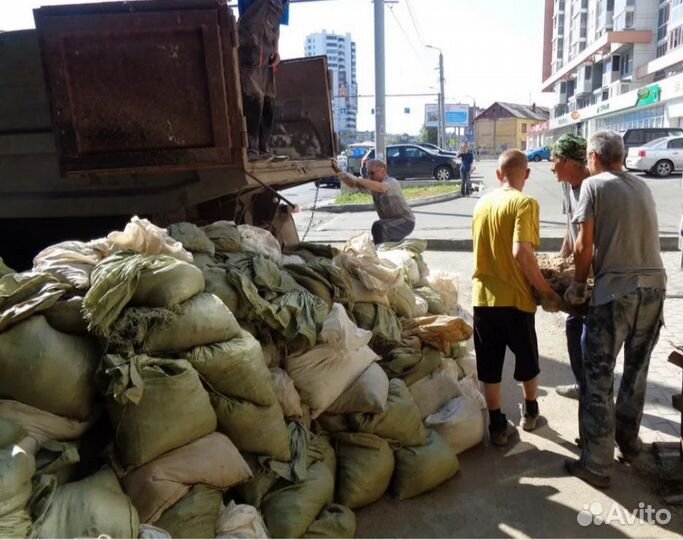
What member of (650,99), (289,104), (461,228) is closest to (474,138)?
(650,99)

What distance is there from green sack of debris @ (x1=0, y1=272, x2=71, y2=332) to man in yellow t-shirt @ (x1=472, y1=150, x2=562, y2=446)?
206 cm

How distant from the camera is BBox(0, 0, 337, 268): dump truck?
3.44 meters

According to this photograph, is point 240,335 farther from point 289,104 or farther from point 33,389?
point 289,104

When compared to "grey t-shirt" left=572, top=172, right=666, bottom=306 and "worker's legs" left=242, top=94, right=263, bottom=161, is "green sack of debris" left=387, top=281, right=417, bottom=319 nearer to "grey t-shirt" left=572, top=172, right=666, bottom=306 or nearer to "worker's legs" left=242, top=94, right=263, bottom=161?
"grey t-shirt" left=572, top=172, right=666, bottom=306

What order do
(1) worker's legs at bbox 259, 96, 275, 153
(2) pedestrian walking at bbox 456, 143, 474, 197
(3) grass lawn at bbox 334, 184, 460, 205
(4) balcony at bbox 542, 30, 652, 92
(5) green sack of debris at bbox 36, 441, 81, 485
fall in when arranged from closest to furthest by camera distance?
(5) green sack of debris at bbox 36, 441, 81, 485
(1) worker's legs at bbox 259, 96, 275, 153
(3) grass lawn at bbox 334, 184, 460, 205
(2) pedestrian walking at bbox 456, 143, 474, 197
(4) balcony at bbox 542, 30, 652, 92

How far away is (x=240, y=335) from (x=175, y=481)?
581 mm

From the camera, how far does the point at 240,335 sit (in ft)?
7.68

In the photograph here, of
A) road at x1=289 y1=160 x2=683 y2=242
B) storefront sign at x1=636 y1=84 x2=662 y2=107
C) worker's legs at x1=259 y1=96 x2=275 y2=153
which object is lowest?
road at x1=289 y1=160 x2=683 y2=242

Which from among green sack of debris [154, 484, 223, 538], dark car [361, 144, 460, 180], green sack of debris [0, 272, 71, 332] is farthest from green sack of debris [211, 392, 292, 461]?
dark car [361, 144, 460, 180]

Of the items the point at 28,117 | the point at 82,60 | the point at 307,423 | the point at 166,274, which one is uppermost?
the point at 82,60

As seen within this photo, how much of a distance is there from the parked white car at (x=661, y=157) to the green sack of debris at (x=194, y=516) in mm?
20632

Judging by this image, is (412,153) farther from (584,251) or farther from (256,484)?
(256,484)

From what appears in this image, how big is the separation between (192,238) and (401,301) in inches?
54.1

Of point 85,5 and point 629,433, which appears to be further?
point 85,5
